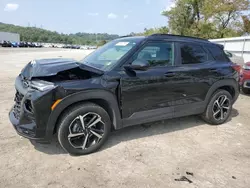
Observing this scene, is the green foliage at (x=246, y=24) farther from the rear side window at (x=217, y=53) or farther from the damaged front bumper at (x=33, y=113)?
the damaged front bumper at (x=33, y=113)

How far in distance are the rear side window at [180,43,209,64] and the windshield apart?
2.97 ft

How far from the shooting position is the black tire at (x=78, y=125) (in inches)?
119

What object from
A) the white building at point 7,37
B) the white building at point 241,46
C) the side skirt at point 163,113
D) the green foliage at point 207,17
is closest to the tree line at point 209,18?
the green foliage at point 207,17

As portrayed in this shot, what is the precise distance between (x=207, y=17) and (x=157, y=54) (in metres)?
29.3

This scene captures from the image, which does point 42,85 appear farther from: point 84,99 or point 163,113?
point 163,113

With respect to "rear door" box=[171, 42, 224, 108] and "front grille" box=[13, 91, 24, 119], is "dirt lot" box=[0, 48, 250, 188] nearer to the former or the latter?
"front grille" box=[13, 91, 24, 119]

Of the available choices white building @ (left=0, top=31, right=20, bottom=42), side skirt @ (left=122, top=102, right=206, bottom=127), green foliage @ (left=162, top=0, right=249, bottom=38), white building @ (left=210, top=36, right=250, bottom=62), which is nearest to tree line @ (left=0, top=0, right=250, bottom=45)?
green foliage @ (left=162, top=0, right=249, bottom=38)

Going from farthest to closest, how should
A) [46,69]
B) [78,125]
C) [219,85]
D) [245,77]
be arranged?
1. [245,77]
2. [219,85]
3. [78,125]
4. [46,69]

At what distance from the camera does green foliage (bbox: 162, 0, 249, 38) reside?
2636 centimetres

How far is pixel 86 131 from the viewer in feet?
10.5

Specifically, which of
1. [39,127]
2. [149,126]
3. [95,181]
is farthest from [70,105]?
[149,126]

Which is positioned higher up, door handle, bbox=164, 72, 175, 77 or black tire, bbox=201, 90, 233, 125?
door handle, bbox=164, 72, 175, 77

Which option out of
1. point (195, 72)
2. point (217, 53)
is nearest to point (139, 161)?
point (195, 72)

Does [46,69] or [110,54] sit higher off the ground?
[110,54]
